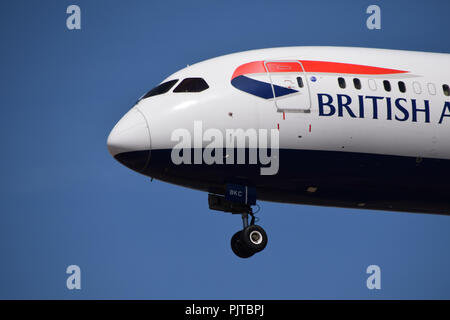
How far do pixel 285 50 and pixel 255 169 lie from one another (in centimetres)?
516

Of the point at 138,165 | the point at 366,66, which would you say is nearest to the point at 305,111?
the point at 366,66

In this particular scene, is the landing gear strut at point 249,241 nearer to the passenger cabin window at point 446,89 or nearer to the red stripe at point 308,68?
the red stripe at point 308,68

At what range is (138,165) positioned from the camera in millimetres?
36750

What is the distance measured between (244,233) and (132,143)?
5088 millimetres

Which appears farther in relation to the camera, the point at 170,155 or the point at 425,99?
the point at 425,99

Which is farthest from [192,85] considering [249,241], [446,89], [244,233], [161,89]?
[446,89]

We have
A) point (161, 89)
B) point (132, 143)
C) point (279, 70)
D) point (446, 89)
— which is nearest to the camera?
point (132, 143)

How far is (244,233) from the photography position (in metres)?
37.2

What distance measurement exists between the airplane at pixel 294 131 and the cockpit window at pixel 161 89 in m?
0.07

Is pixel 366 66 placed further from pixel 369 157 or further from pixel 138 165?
pixel 138 165

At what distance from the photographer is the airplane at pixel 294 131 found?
3656 centimetres

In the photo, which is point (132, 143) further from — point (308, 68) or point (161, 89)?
point (308, 68)

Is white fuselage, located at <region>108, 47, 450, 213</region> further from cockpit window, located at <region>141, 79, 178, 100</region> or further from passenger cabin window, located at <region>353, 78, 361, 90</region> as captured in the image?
cockpit window, located at <region>141, 79, 178, 100</region>

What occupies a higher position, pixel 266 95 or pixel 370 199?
pixel 266 95
